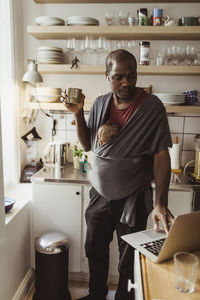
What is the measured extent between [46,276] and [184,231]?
1.35 meters

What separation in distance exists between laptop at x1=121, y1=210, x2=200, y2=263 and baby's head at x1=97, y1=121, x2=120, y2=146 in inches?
21.9

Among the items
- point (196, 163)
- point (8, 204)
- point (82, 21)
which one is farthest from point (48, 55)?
point (196, 163)

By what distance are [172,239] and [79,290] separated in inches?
60.0

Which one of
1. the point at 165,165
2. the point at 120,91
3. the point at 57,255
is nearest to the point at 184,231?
the point at 165,165

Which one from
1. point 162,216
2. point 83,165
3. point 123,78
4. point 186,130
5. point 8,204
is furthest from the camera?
point 186,130

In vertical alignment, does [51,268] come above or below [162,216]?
below

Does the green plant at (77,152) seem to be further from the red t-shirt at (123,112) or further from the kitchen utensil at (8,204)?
the red t-shirt at (123,112)

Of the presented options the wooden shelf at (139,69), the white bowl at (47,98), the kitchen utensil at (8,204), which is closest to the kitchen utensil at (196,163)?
the wooden shelf at (139,69)

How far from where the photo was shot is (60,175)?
2.27 metres

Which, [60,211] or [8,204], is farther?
[60,211]

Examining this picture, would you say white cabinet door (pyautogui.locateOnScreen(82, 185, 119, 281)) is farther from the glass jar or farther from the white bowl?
the glass jar

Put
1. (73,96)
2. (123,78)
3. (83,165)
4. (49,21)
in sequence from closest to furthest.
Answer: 1. (123,78)
2. (73,96)
3. (49,21)
4. (83,165)

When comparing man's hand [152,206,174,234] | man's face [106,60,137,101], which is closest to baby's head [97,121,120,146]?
man's face [106,60,137,101]

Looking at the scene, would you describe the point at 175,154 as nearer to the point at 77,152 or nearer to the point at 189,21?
the point at 77,152
